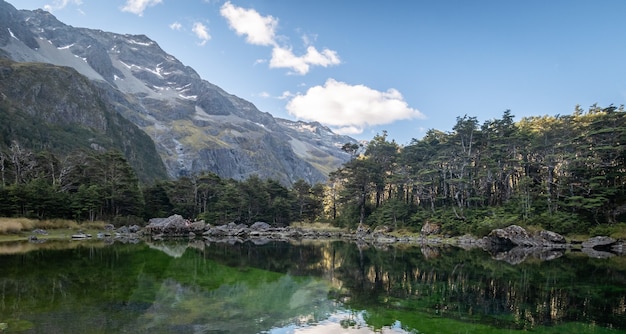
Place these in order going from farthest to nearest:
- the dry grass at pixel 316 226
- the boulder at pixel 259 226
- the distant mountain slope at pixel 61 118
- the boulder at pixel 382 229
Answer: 1. the distant mountain slope at pixel 61 118
2. the dry grass at pixel 316 226
3. the boulder at pixel 259 226
4. the boulder at pixel 382 229

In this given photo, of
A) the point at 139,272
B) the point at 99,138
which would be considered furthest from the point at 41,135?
the point at 139,272

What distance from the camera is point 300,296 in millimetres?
19078

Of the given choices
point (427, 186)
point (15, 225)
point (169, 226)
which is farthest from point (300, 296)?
point (427, 186)

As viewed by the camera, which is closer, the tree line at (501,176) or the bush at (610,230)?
the bush at (610,230)

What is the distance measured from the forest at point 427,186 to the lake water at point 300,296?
85.0 feet

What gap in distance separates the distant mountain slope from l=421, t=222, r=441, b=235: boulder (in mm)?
88132

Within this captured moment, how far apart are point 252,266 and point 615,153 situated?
53032 mm

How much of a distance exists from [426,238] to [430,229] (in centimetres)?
337

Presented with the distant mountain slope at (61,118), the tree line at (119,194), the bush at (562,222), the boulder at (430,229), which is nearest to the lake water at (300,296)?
the bush at (562,222)

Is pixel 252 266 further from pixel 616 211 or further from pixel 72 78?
pixel 72 78

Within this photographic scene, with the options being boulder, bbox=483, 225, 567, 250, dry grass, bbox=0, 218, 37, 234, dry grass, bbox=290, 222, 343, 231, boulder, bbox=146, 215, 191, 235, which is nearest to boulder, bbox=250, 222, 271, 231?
dry grass, bbox=290, 222, 343, 231

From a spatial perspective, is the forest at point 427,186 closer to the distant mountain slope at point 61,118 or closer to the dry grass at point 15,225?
the dry grass at point 15,225

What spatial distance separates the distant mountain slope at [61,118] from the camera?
11731cm

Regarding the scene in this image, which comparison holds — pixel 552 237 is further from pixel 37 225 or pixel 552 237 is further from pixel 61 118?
pixel 61 118
